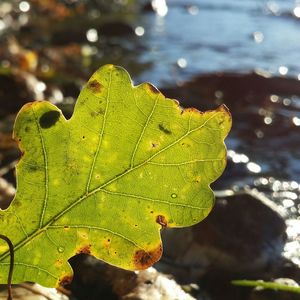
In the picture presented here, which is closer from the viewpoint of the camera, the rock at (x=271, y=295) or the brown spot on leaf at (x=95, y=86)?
the brown spot on leaf at (x=95, y=86)

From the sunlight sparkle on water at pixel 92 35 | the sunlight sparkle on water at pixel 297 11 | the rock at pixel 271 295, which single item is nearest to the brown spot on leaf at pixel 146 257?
the rock at pixel 271 295

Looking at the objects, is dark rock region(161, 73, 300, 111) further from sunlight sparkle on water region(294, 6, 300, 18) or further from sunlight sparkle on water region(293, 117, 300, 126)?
sunlight sparkle on water region(294, 6, 300, 18)

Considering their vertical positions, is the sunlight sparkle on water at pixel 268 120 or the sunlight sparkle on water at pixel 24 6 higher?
the sunlight sparkle on water at pixel 268 120

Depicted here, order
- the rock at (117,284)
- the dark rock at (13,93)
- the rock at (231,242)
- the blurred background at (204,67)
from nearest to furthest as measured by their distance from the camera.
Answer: the rock at (117,284)
the rock at (231,242)
the blurred background at (204,67)
the dark rock at (13,93)

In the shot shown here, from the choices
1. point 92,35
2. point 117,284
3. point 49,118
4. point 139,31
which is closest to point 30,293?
point 117,284

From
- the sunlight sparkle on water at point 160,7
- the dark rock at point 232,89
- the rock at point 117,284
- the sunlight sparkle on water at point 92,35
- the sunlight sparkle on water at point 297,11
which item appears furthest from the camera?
the sunlight sparkle on water at point 160,7

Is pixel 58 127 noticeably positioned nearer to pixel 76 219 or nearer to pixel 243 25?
pixel 76 219

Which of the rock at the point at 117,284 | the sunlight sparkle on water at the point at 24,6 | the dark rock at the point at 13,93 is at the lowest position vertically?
the sunlight sparkle on water at the point at 24,6

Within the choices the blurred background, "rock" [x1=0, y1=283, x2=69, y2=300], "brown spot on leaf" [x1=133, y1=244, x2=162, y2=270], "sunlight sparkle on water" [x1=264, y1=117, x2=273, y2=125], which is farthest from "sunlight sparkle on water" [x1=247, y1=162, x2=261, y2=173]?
"brown spot on leaf" [x1=133, y1=244, x2=162, y2=270]

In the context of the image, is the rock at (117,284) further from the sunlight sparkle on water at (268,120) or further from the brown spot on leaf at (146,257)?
the sunlight sparkle on water at (268,120)
